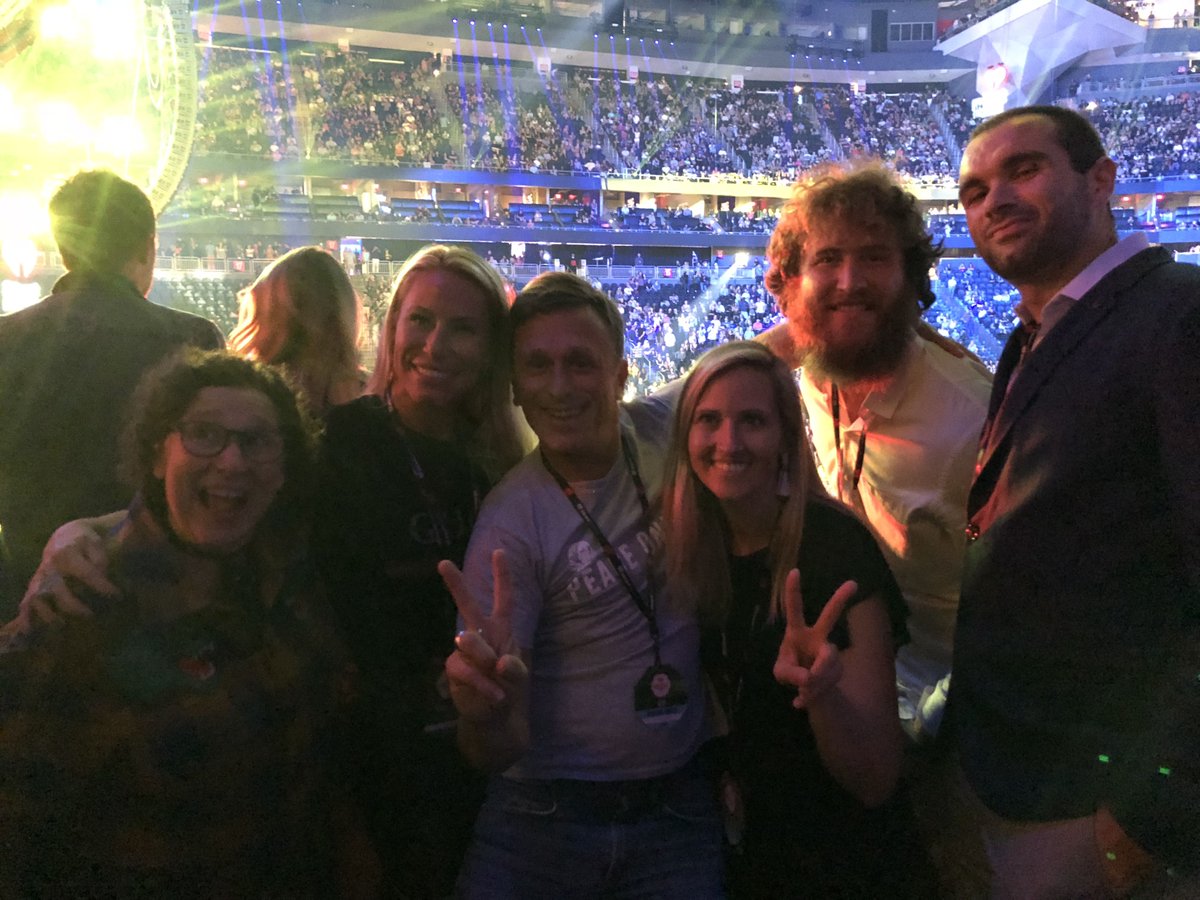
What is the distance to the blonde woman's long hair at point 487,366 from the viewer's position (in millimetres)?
1767

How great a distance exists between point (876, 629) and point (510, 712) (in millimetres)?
650

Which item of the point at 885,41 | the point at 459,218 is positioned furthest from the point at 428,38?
the point at 885,41

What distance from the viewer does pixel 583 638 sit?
1527mm

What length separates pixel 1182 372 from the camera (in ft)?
4.17

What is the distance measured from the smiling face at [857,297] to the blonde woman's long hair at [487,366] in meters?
0.78

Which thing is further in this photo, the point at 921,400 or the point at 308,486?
the point at 921,400

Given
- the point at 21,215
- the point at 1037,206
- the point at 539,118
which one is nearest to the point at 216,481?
the point at 1037,206

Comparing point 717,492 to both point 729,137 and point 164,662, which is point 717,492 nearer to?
point 164,662

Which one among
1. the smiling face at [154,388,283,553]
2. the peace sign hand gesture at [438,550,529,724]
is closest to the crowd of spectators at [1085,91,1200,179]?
the peace sign hand gesture at [438,550,529,724]

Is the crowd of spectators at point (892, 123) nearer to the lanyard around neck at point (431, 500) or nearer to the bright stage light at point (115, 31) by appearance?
the bright stage light at point (115, 31)

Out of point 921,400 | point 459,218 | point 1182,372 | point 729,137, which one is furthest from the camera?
point 729,137

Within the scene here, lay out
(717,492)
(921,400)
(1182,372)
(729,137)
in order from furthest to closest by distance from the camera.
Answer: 1. (729,137)
2. (921,400)
3. (717,492)
4. (1182,372)

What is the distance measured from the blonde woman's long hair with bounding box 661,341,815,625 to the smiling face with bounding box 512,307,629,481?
0.54 ft

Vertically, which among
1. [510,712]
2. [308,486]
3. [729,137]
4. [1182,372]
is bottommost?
[510,712]
